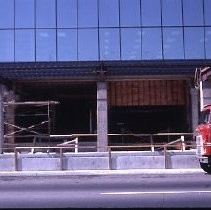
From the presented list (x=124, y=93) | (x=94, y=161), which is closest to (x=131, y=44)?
(x=124, y=93)

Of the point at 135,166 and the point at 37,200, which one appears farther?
the point at 135,166

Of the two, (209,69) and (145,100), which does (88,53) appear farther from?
(209,69)

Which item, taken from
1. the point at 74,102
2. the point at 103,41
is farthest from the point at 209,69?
the point at 74,102

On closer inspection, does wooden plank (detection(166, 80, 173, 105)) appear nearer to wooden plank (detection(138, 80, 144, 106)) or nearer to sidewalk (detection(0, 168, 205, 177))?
wooden plank (detection(138, 80, 144, 106))

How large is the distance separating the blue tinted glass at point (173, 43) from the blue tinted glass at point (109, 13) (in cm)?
340

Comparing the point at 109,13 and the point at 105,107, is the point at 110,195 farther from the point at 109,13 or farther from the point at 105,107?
the point at 109,13

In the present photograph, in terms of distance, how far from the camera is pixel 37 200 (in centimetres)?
1127

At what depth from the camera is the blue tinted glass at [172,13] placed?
107 ft

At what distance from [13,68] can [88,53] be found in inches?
201

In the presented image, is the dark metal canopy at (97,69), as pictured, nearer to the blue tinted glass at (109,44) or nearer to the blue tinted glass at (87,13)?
the blue tinted glass at (109,44)

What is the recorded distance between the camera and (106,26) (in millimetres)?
32625

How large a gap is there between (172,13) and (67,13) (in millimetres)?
7044

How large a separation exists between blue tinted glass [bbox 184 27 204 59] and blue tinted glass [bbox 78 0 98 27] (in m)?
6.17

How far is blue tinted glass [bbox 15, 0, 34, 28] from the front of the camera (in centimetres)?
3266
